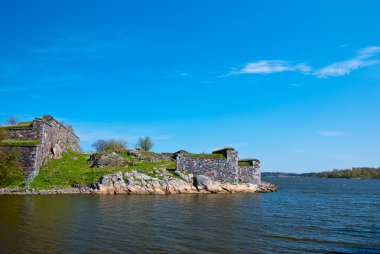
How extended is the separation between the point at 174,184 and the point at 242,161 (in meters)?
19.7

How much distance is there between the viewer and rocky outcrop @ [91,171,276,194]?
41.2 meters

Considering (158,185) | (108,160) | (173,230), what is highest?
(108,160)

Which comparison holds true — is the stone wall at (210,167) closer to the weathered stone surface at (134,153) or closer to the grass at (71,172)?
the grass at (71,172)

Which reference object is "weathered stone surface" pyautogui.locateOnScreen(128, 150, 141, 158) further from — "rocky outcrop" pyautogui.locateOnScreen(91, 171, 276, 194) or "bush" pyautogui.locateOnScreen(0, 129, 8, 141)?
"bush" pyautogui.locateOnScreen(0, 129, 8, 141)

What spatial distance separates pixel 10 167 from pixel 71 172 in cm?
754

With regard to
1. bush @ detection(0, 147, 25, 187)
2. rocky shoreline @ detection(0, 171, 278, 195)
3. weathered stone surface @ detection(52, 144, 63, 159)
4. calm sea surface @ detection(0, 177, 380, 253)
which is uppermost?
weathered stone surface @ detection(52, 144, 63, 159)

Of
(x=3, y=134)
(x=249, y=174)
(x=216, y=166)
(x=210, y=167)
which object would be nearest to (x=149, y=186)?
(x=210, y=167)

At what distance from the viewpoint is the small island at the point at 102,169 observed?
130ft

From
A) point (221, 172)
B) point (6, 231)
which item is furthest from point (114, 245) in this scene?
point (221, 172)

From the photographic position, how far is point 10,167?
38.3 metres

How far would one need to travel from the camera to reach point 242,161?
199 feet

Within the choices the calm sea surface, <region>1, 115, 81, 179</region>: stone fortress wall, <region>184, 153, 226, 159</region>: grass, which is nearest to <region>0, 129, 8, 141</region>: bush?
<region>1, 115, 81, 179</region>: stone fortress wall

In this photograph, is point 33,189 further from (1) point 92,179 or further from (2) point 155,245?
(2) point 155,245

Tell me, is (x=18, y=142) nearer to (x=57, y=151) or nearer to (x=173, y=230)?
(x=57, y=151)
